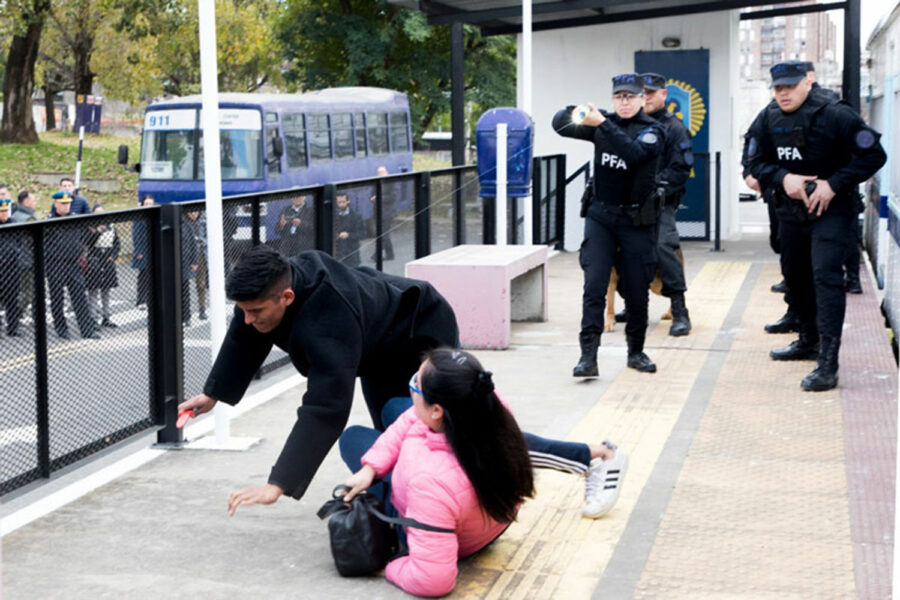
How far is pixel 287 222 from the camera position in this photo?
869 centimetres

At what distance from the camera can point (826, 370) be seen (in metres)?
7.76

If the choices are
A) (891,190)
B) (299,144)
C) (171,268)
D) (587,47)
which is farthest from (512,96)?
(171,268)

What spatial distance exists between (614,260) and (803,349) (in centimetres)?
147

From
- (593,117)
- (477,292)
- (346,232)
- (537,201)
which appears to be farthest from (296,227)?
(537,201)

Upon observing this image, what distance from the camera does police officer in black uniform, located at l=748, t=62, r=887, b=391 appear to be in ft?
24.9

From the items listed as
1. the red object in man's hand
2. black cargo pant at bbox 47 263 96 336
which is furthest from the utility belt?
the red object in man's hand

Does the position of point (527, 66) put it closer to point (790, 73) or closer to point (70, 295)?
point (790, 73)

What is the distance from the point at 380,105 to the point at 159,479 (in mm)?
20548

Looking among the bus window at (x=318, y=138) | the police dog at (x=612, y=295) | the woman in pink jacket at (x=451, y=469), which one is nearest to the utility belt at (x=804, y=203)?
the police dog at (x=612, y=295)

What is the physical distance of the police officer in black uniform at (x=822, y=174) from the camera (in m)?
7.59

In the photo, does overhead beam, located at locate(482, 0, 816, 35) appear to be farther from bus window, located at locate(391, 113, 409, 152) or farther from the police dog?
bus window, located at locate(391, 113, 409, 152)

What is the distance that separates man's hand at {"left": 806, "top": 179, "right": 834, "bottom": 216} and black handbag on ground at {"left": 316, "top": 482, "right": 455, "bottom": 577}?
159 inches

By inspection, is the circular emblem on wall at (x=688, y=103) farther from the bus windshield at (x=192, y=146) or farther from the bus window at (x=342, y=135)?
the bus window at (x=342, y=135)

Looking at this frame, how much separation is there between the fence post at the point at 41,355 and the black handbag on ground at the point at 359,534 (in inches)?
67.4
